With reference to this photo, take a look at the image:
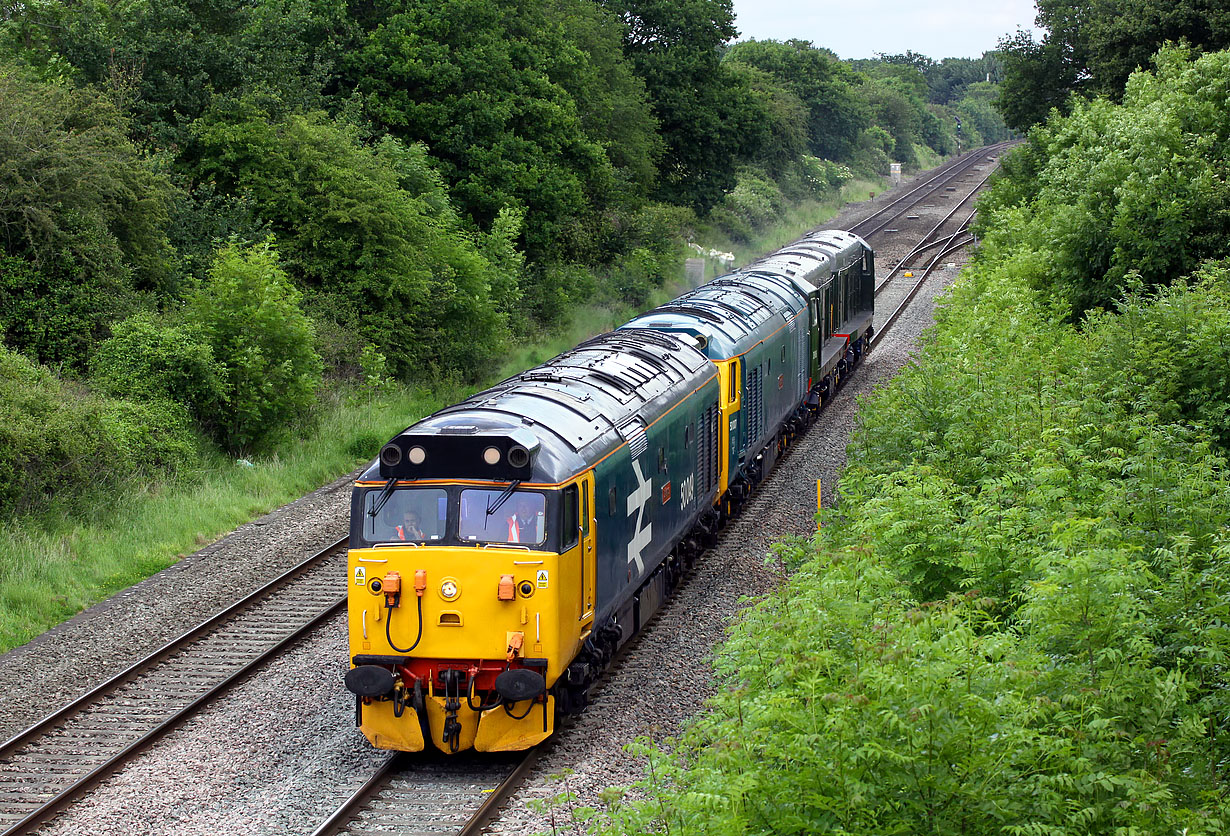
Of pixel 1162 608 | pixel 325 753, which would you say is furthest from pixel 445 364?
pixel 1162 608

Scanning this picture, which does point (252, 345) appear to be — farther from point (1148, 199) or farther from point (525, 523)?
point (1148, 199)

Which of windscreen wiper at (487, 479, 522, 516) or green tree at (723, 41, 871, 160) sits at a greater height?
green tree at (723, 41, 871, 160)

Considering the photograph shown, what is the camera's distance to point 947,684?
661 cm

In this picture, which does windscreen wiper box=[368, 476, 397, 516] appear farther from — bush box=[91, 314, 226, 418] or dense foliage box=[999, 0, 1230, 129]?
dense foliage box=[999, 0, 1230, 129]

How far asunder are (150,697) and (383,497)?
4440 millimetres

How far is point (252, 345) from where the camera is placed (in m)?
22.5

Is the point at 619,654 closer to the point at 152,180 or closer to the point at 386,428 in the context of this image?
the point at 386,428

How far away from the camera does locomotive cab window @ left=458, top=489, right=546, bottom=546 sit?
10.8 m

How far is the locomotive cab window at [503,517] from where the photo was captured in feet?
35.6

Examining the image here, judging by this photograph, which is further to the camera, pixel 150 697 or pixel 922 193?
pixel 922 193

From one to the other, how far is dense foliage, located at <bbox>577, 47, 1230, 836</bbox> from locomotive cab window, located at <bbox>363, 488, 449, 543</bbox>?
3.20 m

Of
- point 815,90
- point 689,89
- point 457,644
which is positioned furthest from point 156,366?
point 815,90

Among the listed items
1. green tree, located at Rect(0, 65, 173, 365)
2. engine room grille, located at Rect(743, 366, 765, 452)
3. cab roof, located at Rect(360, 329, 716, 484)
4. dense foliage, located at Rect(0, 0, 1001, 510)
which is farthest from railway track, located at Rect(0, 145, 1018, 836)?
green tree, located at Rect(0, 65, 173, 365)

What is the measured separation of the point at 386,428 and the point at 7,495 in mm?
9347
